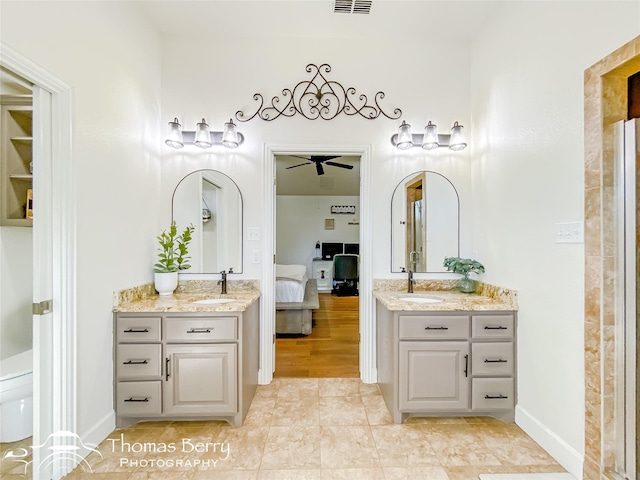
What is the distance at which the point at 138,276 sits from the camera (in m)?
2.37

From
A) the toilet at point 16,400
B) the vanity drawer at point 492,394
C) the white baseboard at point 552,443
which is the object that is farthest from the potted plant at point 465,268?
the toilet at point 16,400

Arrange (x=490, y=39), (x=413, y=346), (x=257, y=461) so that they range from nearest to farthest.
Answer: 1. (x=257, y=461)
2. (x=413, y=346)
3. (x=490, y=39)

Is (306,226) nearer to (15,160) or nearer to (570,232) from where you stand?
(15,160)

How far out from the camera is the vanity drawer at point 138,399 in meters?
2.06

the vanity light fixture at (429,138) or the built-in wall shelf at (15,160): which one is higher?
the vanity light fixture at (429,138)

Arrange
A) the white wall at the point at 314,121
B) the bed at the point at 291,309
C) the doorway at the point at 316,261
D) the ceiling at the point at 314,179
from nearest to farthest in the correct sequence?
the white wall at the point at 314,121
the doorway at the point at 316,261
the bed at the point at 291,309
the ceiling at the point at 314,179

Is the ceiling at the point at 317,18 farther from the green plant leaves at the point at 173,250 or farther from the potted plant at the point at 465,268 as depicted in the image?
the potted plant at the point at 465,268

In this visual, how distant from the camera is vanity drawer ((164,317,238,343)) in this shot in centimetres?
207

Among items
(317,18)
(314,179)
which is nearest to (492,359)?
(317,18)

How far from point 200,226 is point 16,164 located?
1206 millimetres

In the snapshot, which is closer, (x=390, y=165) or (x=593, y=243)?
(x=593, y=243)

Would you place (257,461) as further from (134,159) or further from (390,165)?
(390,165)

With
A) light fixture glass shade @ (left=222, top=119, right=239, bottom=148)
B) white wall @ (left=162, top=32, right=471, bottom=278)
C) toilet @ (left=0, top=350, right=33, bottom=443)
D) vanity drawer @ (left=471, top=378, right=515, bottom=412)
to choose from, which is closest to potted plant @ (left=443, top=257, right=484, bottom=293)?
white wall @ (left=162, top=32, right=471, bottom=278)

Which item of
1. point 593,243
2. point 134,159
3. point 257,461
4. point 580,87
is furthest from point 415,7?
point 257,461
